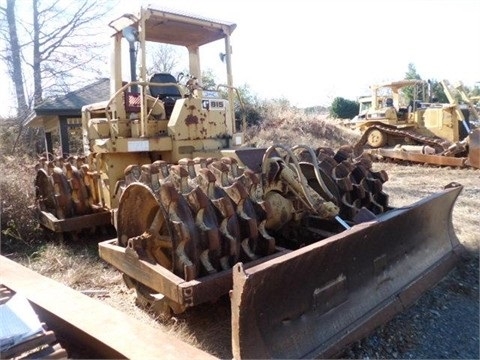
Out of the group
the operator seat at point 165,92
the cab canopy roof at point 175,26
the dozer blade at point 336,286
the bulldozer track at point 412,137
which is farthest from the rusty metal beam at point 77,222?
the bulldozer track at point 412,137

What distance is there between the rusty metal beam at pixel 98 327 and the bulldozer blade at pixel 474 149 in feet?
36.4

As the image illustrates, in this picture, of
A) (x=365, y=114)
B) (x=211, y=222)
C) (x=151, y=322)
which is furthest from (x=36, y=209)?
(x=365, y=114)

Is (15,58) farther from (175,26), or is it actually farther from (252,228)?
(252,228)

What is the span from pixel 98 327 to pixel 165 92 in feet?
12.0

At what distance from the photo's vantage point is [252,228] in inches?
121

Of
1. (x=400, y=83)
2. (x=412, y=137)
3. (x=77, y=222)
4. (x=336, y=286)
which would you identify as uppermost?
(x=400, y=83)

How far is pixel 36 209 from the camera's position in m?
5.96

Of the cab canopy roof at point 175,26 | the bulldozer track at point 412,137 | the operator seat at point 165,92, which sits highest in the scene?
the cab canopy roof at point 175,26

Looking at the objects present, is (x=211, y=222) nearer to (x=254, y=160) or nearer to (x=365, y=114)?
(x=254, y=160)

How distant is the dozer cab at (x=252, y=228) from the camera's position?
8.43 feet

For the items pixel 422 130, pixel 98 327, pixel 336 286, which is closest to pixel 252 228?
pixel 336 286

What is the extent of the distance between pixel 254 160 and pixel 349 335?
5.29 ft

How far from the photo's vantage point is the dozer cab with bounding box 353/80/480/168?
38.3ft

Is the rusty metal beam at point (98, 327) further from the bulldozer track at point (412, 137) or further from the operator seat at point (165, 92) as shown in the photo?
the bulldozer track at point (412, 137)
